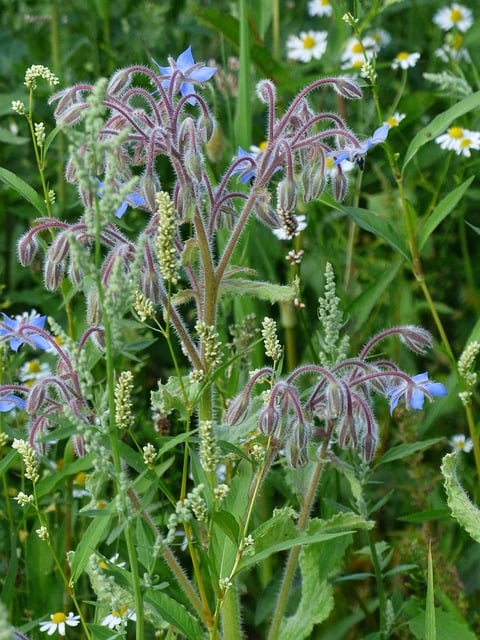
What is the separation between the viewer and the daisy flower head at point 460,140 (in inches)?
139

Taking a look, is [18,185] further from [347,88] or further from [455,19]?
[455,19]

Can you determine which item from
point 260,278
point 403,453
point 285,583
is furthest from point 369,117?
point 285,583

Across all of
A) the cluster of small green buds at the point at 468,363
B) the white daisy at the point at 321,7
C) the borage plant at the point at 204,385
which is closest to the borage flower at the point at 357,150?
the borage plant at the point at 204,385

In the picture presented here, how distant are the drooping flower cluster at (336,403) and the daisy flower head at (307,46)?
2.49 m

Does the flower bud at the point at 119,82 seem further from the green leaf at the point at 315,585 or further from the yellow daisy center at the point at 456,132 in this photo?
the yellow daisy center at the point at 456,132

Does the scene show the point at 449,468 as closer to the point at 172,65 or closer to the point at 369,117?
the point at 172,65

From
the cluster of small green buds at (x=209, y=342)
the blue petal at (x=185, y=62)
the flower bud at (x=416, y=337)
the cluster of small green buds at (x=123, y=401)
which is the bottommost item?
the flower bud at (x=416, y=337)

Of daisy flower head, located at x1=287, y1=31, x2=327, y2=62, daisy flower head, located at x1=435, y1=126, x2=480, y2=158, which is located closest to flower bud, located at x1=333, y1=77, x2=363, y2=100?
daisy flower head, located at x1=435, y1=126, x2=480, y2=158

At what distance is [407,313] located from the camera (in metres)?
3.79

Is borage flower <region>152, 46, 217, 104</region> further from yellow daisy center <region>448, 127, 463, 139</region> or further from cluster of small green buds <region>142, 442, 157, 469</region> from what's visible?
yellow daisy center <region>448, 127, 463, 139</region>

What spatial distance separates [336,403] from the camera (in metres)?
2.12

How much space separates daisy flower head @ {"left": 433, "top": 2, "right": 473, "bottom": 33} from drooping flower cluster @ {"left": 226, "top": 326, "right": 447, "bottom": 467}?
2.82 m

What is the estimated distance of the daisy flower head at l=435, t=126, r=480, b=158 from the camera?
3.53 m

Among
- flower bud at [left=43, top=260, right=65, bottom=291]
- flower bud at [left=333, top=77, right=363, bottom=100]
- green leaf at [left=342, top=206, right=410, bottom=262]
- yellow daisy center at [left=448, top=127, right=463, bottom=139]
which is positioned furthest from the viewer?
yellow daisy center at [left=448, top=127, right=463, bottom=139]
